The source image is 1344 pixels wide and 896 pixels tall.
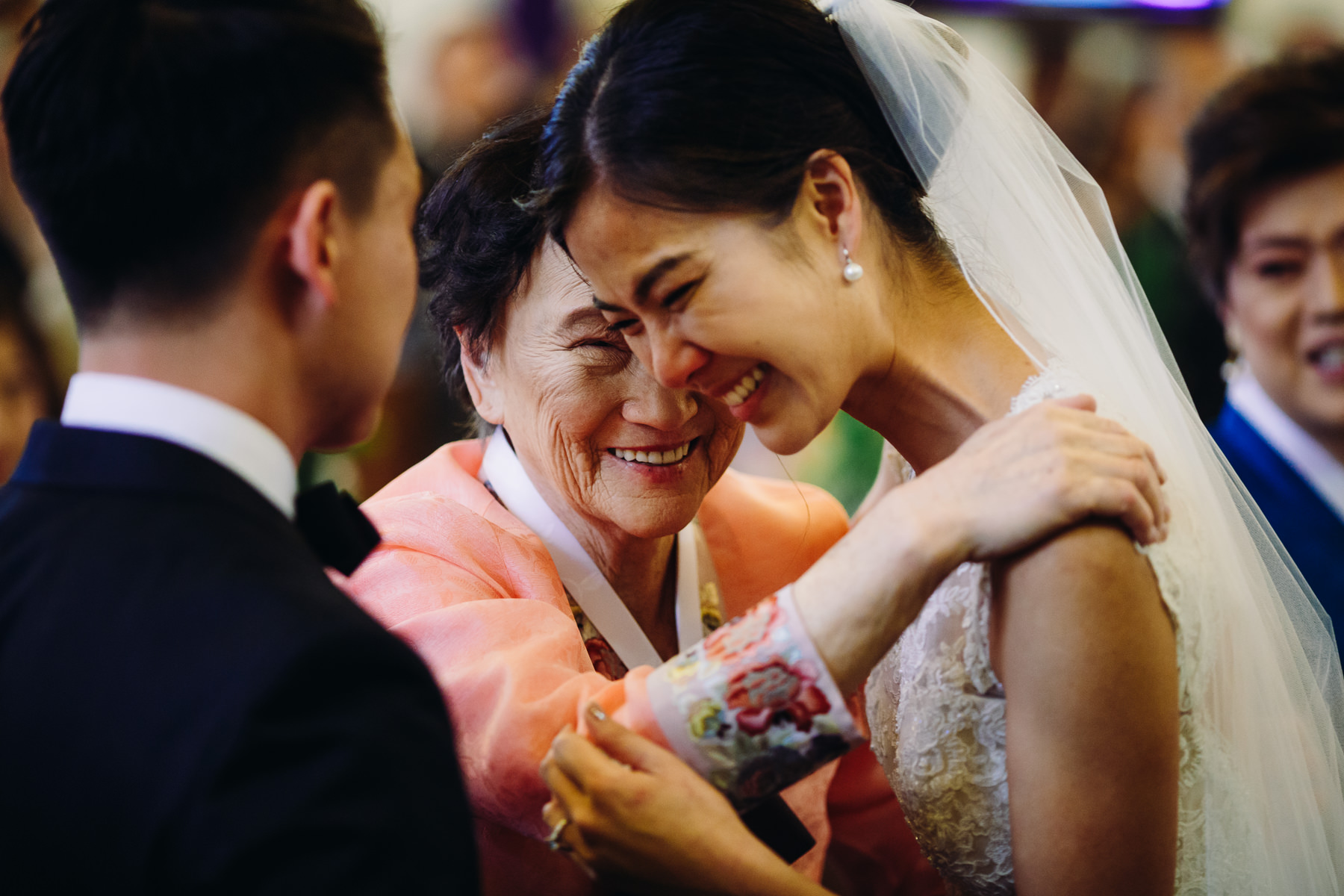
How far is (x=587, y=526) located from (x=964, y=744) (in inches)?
29.3

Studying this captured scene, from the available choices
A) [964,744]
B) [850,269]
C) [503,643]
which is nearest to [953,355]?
[850,269]

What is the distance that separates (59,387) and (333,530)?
201 centimetres

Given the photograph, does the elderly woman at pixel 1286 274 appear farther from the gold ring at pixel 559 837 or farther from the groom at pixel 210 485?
the groom at pixel 210 485

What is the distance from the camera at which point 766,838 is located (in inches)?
57.5

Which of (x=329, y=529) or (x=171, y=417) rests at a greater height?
(x=171, y=417)

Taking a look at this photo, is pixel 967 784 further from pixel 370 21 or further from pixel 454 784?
pixel 370 21

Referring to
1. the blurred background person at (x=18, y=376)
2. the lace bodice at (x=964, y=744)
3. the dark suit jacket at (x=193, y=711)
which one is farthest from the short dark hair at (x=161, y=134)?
the blurred background person at (x=18, y=376)

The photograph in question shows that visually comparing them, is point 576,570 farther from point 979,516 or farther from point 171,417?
point 171,417

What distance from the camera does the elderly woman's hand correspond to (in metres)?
1.15

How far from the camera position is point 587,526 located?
1859mm

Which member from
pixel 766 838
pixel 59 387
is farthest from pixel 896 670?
pixel 59 387

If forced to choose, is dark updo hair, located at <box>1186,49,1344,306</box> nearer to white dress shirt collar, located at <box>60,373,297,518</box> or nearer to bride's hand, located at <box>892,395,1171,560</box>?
bride's hand, located at <box>892,395,1171,560</box>

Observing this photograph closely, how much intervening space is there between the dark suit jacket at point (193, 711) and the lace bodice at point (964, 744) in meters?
0.79

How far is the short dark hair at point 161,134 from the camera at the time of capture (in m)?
0.85
